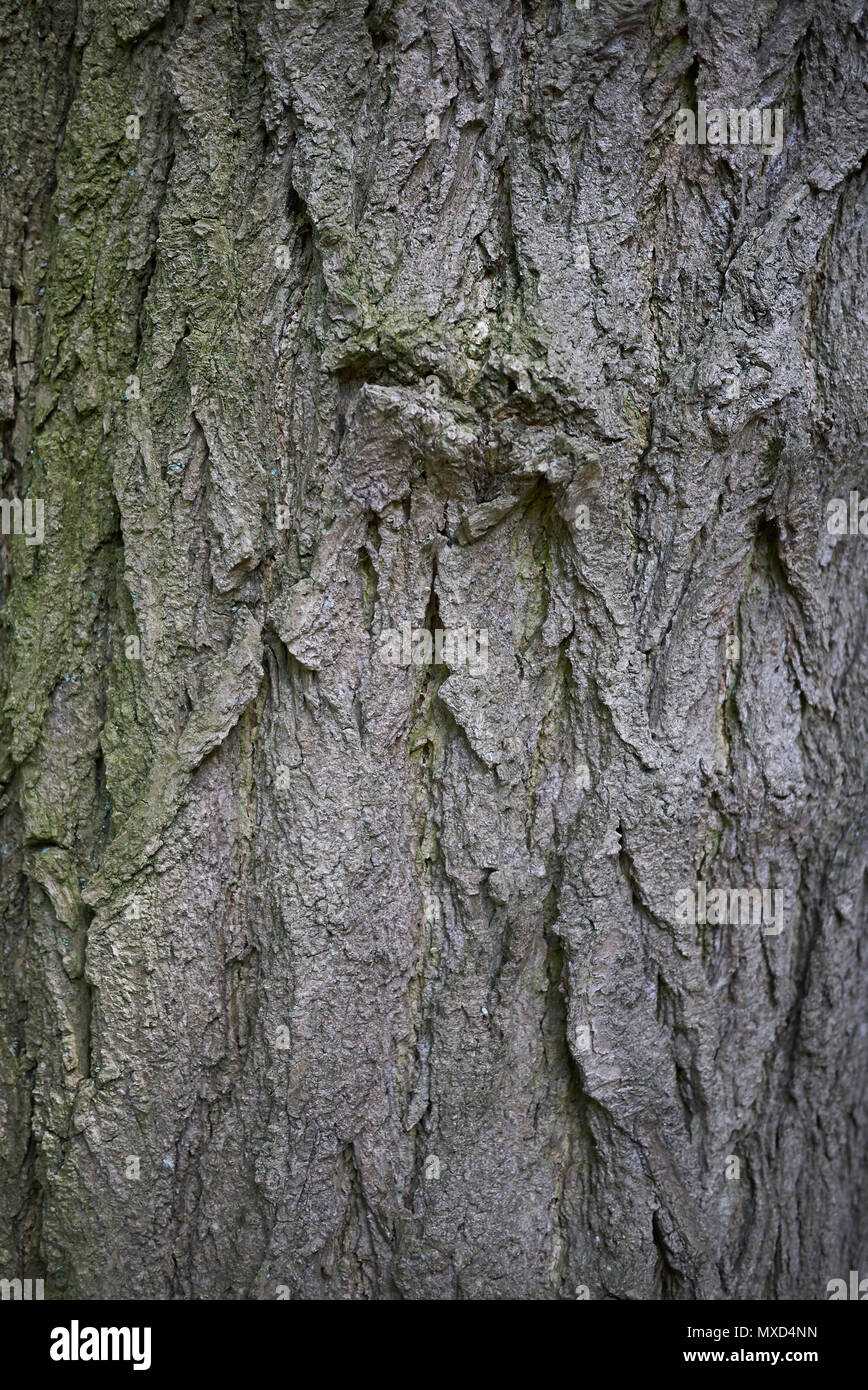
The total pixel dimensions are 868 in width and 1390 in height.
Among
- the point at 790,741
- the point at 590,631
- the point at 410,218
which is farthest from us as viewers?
the point at 790,741

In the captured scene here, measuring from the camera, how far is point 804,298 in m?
1.87

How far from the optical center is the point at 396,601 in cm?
180

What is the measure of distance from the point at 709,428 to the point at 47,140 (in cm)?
144

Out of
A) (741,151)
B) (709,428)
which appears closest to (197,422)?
(709,428)

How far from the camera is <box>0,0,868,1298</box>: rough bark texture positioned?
1736mm

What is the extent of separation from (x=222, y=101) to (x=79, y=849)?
1465 millimetres

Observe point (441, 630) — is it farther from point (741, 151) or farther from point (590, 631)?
point (741, 151)

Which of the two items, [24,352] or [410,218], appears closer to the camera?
[410,218]

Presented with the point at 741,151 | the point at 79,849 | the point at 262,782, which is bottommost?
the point at 79,849

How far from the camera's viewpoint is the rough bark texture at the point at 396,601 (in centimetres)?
174

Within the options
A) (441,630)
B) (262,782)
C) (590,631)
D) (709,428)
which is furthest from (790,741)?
(262,782)

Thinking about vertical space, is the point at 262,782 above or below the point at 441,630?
below

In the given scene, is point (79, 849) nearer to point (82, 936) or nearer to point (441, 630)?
point (82, 936)

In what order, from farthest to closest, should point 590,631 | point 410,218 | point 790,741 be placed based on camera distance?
point 790,741
point 590,631
point 410,218
